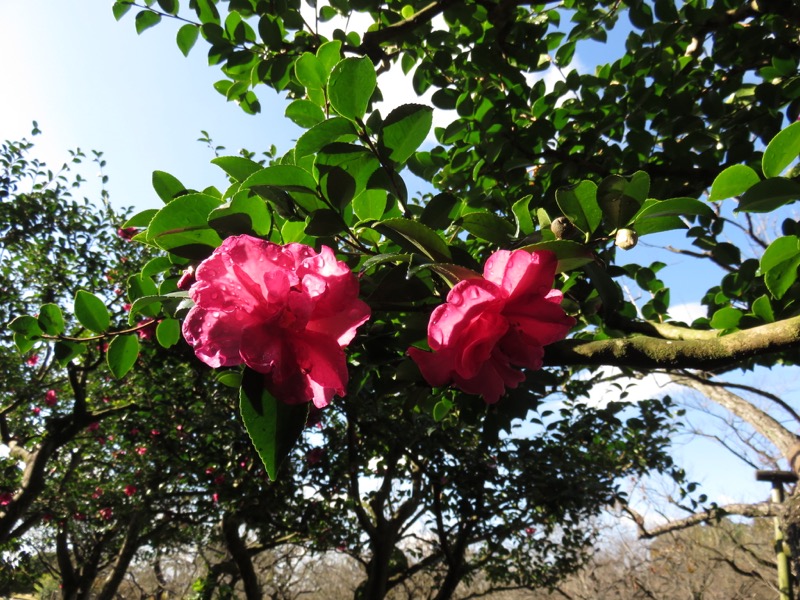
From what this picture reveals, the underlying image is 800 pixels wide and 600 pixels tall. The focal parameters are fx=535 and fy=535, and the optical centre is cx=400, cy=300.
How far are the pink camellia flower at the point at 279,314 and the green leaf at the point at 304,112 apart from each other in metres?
0.38

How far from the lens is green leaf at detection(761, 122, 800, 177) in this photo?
70cm

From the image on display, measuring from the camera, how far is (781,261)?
93 centimetres

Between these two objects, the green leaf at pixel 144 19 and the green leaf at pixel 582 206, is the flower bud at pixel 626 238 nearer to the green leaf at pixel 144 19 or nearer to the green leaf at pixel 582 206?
the green leaf at pixel 582 206

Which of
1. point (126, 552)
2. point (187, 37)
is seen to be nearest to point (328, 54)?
point (187, 37)

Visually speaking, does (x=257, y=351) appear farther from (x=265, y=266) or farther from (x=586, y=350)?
(x=586, y=350)

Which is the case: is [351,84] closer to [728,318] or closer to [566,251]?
[566,251]

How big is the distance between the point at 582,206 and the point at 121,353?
861mm

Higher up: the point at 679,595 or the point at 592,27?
the point at 592,27

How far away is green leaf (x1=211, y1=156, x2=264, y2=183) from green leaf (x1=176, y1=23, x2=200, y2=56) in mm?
1143

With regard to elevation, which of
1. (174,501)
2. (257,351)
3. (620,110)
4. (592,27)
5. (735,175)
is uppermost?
(592,27)

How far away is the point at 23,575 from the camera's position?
7.71 meters

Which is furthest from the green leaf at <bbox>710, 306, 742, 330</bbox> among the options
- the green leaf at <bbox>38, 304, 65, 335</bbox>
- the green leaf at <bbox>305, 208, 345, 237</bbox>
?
the green leaf at <bbox>38, 304, 65, 335</bbox>

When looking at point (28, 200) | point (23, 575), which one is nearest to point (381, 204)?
point (28, 200)

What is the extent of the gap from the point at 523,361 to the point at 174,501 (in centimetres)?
600
